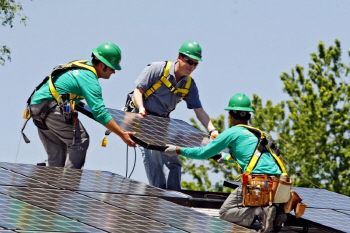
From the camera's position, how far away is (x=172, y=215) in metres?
9.21

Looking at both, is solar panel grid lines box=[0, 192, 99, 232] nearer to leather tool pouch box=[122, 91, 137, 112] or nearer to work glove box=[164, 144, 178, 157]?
work glove box=[164, 144, 178, 157]

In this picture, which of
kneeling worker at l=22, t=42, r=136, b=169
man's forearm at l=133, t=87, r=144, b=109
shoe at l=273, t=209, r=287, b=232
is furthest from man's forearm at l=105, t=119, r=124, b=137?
shoe at l=273, t=209, r=287, b=232

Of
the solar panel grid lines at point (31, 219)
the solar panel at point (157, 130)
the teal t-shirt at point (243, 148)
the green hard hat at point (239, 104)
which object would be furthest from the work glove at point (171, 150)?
the solar panel grid lines at point (31, 219)

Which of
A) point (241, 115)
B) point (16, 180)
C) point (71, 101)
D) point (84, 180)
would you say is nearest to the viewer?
point (16, 180)

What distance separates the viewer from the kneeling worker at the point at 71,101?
11164mm

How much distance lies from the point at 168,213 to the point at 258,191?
1.17 m

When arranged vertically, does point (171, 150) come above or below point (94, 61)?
below

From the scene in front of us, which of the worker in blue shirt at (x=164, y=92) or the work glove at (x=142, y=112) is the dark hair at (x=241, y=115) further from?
the work glove at (x=142, y=112)

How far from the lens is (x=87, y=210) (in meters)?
8.73

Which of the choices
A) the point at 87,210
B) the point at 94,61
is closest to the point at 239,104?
the point at 94,61

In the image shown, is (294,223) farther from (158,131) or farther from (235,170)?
(235,170)

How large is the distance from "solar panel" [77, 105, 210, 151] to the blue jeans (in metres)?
0.44

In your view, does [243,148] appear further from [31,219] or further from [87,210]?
[31,219]

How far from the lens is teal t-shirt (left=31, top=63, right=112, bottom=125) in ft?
35.8
